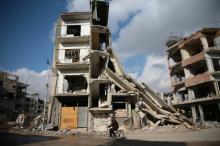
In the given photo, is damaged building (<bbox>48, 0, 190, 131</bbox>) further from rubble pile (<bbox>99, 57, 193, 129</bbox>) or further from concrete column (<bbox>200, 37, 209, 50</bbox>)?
concrete column (<bbox>200, 37, 209, 50</bbox>)

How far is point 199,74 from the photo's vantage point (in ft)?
113

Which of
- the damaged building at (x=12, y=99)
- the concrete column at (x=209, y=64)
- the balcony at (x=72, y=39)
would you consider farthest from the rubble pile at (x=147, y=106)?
the damaged building at (x=12, y=99)

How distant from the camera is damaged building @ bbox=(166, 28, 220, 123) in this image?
3195cm

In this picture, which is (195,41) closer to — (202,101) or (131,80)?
(202,101)

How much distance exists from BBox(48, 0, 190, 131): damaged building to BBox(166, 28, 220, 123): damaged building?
40.9 ft

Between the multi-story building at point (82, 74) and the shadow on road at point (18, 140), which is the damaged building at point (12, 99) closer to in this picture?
the multi-story building at point (82, 74)

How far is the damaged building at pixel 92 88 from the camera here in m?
23.5

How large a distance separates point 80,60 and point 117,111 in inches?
366

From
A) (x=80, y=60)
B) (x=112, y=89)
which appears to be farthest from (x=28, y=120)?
(x=112, y=89)

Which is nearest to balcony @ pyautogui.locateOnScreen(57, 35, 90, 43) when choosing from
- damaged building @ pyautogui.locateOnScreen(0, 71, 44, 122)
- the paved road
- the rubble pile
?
the rubble pile

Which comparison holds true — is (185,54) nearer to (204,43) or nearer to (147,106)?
(204,43)

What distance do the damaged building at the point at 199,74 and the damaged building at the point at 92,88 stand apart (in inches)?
491

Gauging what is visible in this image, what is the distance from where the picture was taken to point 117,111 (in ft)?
77.9

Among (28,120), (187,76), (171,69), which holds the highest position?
(171,69)
